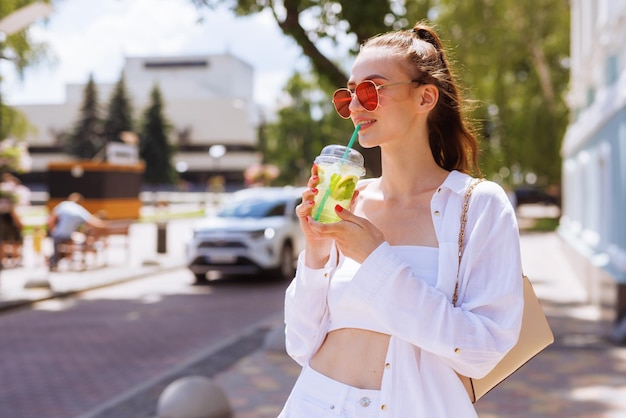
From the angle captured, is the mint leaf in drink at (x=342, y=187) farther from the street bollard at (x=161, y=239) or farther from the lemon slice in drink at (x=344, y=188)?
the street bollard at (x=161, y=239)

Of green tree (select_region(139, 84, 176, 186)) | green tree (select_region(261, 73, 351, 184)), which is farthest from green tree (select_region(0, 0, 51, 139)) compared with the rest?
green tree (select_region(139, 84, 176, 186))

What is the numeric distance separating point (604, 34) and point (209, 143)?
269 ft

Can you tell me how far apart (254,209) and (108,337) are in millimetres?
6906

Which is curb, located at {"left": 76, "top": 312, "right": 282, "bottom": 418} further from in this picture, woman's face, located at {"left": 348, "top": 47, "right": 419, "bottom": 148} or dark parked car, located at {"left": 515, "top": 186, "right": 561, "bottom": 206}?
dark parked car, located at {"left": 515, "top": 186, "right": 561, "bottom": 206}

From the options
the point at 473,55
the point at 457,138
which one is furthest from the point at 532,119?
the point at 457,138

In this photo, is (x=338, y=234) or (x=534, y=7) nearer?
(x=338, y=234)

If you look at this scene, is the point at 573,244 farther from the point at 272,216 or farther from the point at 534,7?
the point at 534,7

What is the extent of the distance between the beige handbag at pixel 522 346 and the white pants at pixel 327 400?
0.24 metres

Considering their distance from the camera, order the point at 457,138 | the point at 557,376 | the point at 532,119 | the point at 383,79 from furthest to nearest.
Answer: the point at 532,119, the point at 557,376, the point at 457,138, the point at 383,79

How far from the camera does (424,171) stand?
2205 mm

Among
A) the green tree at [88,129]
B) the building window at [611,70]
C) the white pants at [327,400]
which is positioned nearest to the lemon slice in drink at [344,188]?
the white pants at [327,400]

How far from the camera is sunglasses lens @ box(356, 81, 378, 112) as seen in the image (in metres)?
2.07

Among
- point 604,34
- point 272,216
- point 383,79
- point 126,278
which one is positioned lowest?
point 126,278

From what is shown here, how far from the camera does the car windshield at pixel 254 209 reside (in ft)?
53.4
